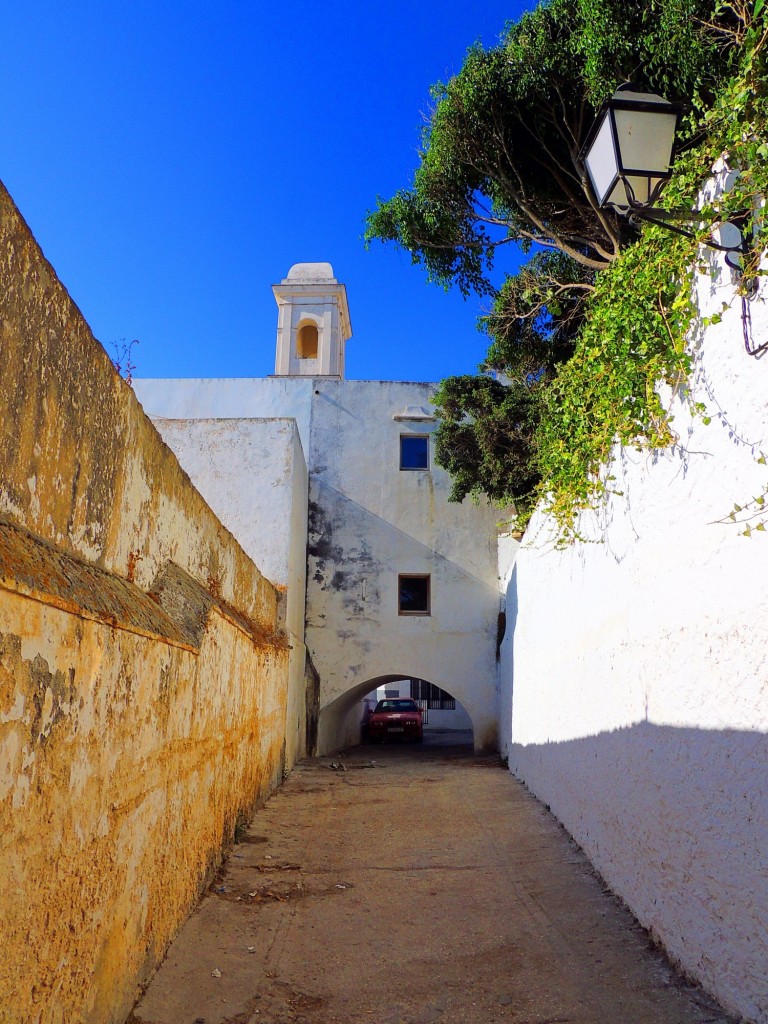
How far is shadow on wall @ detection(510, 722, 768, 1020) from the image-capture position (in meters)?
3.44

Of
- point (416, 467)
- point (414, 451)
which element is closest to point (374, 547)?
point (416, 467)

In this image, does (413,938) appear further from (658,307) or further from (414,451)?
(414,451)

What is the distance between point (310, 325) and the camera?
2238 cm

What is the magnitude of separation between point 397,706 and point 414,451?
8.46 m

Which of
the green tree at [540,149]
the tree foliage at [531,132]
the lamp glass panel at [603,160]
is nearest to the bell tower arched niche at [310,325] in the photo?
the green tree at [540,149]

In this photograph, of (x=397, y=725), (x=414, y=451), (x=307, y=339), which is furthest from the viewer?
(x=307, y=339)

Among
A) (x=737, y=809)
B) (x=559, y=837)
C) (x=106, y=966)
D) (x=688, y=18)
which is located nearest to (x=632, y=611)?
(x=737, y=809)

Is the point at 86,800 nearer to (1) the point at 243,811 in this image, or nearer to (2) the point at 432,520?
(1) the point at 243,811

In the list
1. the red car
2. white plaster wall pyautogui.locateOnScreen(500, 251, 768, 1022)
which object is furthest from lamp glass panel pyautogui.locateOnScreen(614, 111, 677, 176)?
the red car

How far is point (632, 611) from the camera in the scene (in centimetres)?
545

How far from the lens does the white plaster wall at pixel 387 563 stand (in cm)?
1658

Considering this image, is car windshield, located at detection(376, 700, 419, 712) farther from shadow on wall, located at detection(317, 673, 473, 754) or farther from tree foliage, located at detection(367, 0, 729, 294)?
tree foliage, located at detection(367, 0, 729, 294)

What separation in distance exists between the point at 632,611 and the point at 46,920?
3.89m

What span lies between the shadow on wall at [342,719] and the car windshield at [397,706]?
0.85 metres
